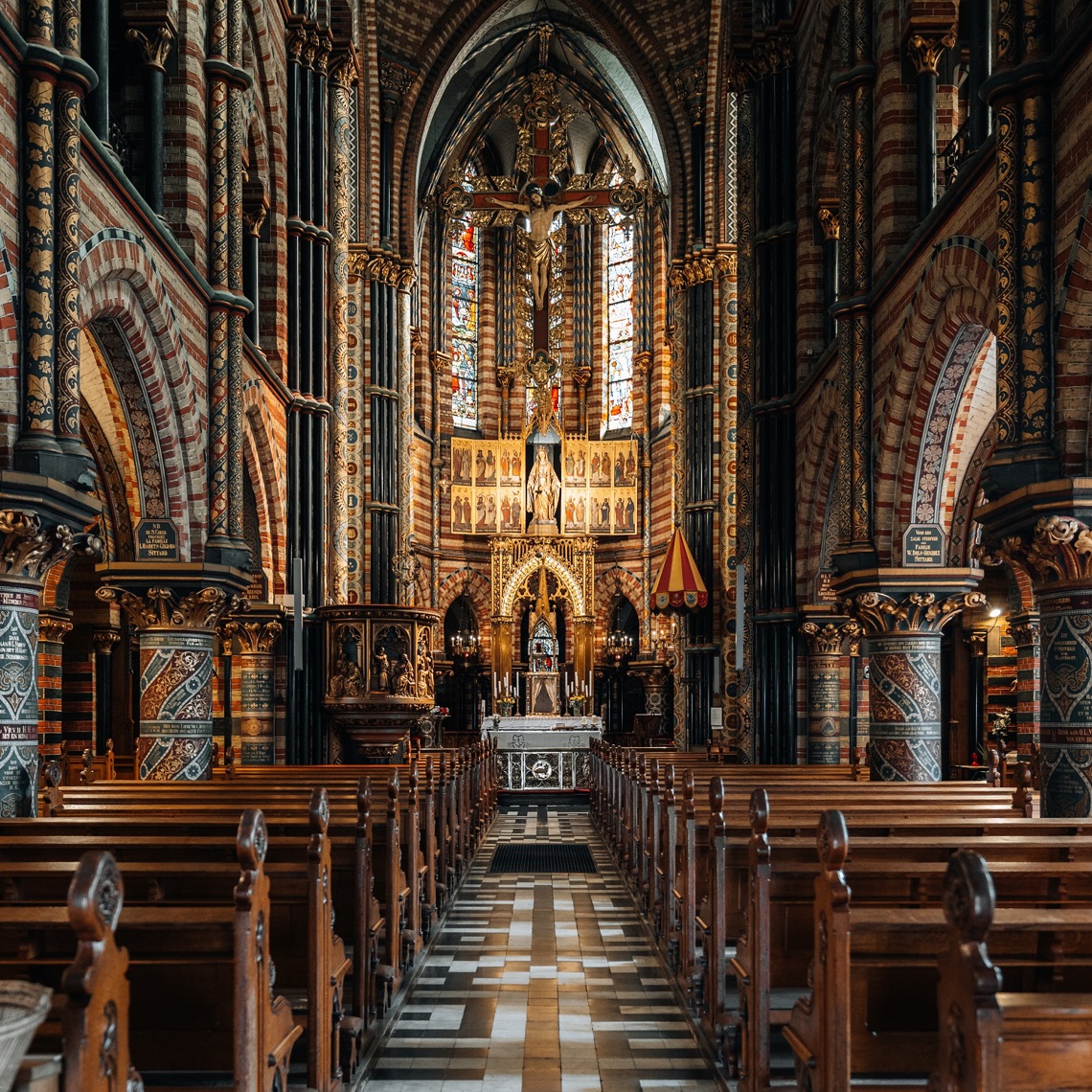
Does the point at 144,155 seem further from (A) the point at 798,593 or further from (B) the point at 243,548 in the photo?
(A) the point at 798,593

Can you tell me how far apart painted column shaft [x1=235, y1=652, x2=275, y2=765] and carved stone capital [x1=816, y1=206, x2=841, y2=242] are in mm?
9240

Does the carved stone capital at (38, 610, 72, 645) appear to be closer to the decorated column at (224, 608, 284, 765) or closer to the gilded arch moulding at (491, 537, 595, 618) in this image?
the decorated column at (224, 608, 284, 765)

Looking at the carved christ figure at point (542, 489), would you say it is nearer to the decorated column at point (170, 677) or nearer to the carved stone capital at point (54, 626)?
the carved stone capital at point (54, 626)

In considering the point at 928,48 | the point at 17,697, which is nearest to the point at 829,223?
the point at 928,48

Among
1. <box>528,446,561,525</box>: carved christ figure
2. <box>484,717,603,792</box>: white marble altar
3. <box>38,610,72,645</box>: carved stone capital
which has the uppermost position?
<box>528,446,561,525</box>: carved christ figure

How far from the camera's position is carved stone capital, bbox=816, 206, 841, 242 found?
661 inches

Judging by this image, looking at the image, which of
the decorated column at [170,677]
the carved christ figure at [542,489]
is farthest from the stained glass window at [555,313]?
the decorated column at [170,677]

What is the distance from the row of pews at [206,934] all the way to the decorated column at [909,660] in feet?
18.1

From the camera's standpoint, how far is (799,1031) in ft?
15.7

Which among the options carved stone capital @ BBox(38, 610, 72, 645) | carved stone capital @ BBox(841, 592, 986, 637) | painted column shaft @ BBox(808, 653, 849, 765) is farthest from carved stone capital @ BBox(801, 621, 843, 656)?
carved stone capital @ BBox(38, 610, 72, 645)

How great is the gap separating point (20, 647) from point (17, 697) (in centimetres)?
30

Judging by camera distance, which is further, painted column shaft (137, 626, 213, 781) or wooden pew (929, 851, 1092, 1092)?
painted column shaft (137, 626, 213, 781)

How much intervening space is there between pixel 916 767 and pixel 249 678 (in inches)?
344

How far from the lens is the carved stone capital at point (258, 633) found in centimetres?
1612
